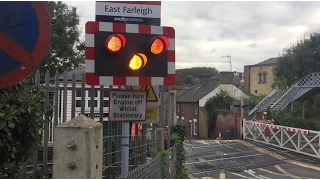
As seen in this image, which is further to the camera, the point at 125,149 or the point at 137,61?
the point at 125,149

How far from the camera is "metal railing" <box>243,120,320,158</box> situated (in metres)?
14.4

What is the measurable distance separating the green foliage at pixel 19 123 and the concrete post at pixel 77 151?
6.43 ft

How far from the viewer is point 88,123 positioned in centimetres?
289

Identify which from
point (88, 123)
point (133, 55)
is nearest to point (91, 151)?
point (88, 123)

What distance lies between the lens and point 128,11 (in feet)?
13.0

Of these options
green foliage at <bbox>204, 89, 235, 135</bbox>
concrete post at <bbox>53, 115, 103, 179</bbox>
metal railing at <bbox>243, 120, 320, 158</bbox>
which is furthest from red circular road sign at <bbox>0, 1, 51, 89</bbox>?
green foliage at <bbox>204, 89, 235, 135</bbox>

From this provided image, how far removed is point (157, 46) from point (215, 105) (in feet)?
→ 90.2

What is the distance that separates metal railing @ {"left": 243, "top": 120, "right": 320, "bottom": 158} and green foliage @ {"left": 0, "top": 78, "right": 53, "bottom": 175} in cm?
1202

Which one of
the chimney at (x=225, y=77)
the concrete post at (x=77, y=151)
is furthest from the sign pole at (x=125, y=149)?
the chimney at (x=225, y=77)

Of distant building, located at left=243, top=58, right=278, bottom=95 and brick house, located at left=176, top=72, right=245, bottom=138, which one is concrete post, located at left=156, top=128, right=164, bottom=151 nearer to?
brick house, located at left=176, top=72, right=245, bottom=138

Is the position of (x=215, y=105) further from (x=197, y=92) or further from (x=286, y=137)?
(x=286, y=137)

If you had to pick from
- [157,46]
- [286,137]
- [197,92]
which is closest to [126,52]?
[157,46]

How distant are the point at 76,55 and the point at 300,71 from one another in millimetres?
18146

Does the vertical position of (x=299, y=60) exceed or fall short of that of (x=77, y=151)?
it exceeds it
